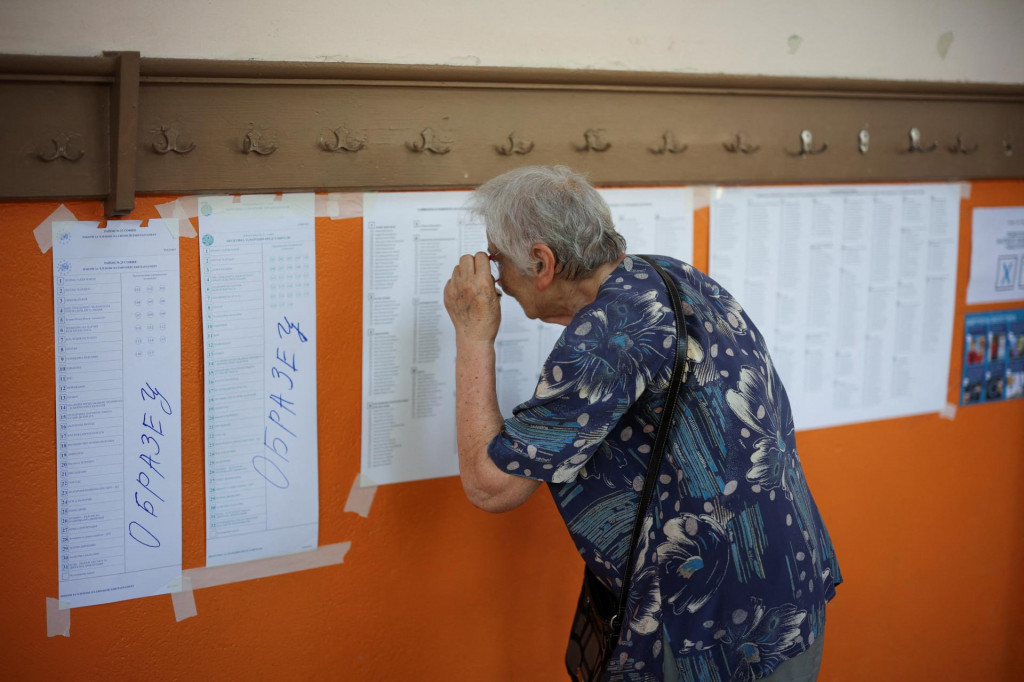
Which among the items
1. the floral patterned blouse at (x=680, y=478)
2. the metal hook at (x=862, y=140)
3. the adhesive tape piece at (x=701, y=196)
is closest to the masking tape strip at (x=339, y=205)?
the floral patterned blouse at (x=680, y=478)

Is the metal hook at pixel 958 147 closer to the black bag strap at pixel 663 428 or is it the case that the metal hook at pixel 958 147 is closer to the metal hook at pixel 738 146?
the metal hook at pixel 738 146

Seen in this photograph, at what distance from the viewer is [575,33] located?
1.73 meters

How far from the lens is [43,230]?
1.37m

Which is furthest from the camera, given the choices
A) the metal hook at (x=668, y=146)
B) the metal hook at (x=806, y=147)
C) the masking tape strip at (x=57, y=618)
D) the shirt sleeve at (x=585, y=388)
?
the metal hook at (x=806, y=147)

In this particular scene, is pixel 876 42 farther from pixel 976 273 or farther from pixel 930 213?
pixel 976 273

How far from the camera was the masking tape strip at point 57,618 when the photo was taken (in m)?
1.47

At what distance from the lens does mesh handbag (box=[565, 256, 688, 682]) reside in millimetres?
1303

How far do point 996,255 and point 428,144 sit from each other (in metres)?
1.56

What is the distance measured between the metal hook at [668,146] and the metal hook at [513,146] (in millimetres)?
283

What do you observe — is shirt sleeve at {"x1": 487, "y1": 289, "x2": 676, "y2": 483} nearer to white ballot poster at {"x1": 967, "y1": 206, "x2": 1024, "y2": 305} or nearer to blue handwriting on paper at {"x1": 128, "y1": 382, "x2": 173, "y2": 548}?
blue handwriting on paper at {"x1": 128, "y1": 382, "x2": 173, "y2": 548}

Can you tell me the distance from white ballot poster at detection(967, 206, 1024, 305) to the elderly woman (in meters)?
1.15

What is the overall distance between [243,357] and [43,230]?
0.37 m

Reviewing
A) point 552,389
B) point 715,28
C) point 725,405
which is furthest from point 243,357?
point 715,28

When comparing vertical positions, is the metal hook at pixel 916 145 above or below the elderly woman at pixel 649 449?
above
